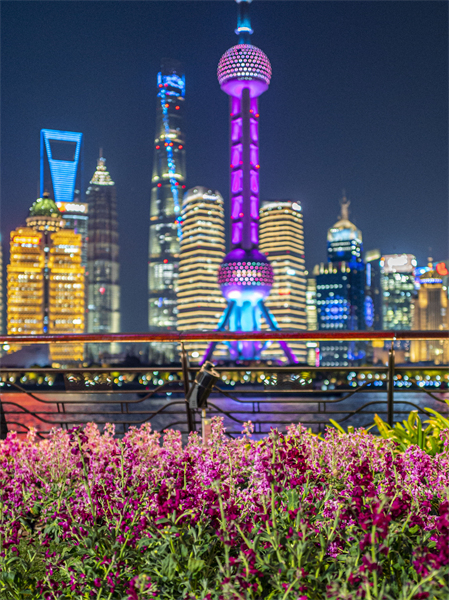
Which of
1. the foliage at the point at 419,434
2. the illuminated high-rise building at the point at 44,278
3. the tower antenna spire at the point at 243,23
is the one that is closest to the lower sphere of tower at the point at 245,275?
the tower antenna spire at the point at 243,23

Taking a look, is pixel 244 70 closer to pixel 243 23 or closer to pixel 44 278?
pixel 243 23

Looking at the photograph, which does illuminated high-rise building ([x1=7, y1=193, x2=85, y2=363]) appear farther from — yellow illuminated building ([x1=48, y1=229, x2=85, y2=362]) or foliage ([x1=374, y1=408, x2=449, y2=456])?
foliage ([x1=374, y1=408, x2=449, y2=456])

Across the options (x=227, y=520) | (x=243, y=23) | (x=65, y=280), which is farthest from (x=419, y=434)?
(x=65, y=280)

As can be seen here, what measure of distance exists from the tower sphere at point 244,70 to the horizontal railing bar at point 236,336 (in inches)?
4766

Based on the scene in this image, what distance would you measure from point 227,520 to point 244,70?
4875 inches

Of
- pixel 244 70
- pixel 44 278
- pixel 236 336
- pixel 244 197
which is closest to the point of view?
pixel 236 336

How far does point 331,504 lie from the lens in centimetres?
262

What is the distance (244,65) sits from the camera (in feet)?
385

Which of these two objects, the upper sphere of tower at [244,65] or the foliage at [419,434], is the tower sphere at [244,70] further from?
the foliage at [419,434]

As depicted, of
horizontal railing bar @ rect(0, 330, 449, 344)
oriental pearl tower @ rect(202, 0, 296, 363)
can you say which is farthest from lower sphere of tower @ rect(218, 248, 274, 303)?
horizontal railing bar @ rect(0, 330, 449, 344)

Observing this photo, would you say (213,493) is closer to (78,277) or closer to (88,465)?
(88,465)

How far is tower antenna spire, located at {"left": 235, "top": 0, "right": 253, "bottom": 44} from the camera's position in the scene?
12891 cm

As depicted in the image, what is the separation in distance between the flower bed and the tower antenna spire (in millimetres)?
135031

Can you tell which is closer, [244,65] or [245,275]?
[245,275]
